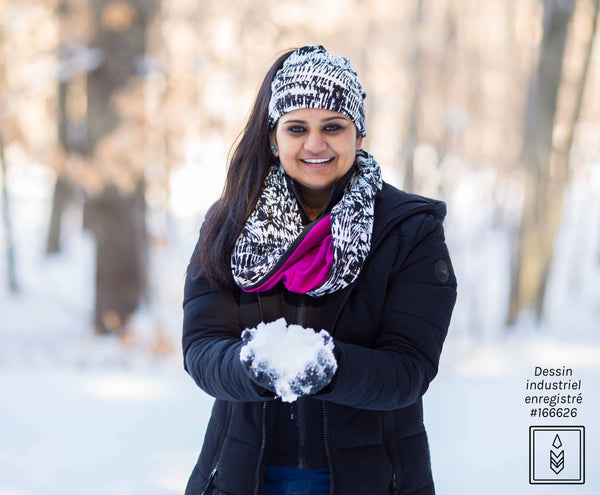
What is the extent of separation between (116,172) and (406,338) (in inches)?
220

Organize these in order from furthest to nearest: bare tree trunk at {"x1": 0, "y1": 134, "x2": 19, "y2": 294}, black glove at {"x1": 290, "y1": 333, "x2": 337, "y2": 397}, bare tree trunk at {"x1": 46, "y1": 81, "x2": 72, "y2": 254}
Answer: bare tree trunk at {"x1": 46, "y1": 81, "x2": 72, "y2": 254}
bare tree trunk at {"x1": 0, "y1": 134, "x2": 19, "y2": 294}
black glove at {"x1": 290, "y1": 333, "x2": 337, "y2": 397}

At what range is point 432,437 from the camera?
3748mm

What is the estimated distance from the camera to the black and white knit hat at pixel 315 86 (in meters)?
1.72

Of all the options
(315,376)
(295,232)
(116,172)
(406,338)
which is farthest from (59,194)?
(315,376)

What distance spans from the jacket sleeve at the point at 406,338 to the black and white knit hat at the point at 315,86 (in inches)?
16.6

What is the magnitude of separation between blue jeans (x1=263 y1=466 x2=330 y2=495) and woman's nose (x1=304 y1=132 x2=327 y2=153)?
860 millimetres

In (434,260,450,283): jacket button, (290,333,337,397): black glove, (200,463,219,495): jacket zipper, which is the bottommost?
(200,463,219,495): jacket zipper

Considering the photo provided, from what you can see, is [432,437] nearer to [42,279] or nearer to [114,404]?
[114,404]

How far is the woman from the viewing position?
1.45 m

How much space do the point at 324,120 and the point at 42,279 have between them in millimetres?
13332

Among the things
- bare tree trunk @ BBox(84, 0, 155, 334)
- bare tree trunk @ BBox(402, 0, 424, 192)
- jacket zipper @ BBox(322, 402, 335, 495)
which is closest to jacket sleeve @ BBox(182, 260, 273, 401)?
jacket zipper @ BBox(322, 402, 335, 495)

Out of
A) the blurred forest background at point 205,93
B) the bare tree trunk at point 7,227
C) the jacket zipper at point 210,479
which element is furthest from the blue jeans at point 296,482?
the bare tree trunk at point 7,227

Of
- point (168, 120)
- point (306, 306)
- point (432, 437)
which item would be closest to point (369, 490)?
point (306, 306)

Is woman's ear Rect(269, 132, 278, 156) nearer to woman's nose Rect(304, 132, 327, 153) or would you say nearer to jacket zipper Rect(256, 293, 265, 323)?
woman's nose Rect(304, 132, 327, 153)
